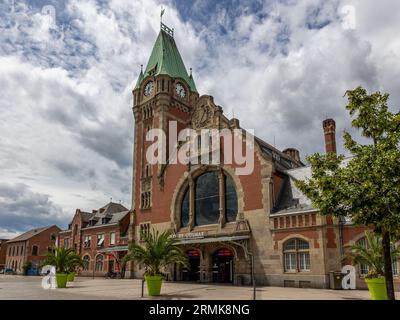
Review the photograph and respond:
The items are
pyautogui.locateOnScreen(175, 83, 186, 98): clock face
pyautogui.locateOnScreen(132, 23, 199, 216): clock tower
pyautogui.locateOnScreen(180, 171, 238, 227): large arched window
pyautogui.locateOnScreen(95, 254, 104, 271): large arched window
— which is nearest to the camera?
pyautogui.locateOnScreen(180, 171, 238, 227): large arched window

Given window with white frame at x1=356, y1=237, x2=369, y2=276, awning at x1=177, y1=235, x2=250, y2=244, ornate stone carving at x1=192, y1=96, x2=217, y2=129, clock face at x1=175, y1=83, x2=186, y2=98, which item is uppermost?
clock face at x1=175, y1=83, x2=186, y2=98

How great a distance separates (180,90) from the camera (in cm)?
5084

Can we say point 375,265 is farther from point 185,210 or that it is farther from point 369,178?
point 185,210

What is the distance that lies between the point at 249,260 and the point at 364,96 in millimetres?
20283

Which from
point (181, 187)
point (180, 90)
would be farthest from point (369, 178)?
point (180, 90)

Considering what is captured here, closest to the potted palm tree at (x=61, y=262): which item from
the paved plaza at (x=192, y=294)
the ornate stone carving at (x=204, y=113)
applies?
the paved plaza at (x=192, y=294)

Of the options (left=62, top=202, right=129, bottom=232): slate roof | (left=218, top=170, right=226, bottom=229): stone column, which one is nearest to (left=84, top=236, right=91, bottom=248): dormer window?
(left=62, top=202, right=129, bottom=232): slate roof

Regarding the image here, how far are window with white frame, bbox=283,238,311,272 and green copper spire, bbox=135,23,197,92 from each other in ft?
98.9

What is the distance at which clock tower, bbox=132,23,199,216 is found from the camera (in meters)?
45.6

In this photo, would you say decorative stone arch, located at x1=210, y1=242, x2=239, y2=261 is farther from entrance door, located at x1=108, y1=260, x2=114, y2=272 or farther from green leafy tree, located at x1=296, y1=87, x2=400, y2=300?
entrance door, located at x1=108, y1=260, x2=114, y2=272

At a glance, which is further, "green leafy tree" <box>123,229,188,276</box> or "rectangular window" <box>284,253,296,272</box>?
"rectangular window" <box>284,253,296,272</box>

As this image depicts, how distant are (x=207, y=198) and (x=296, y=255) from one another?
11.7 m
